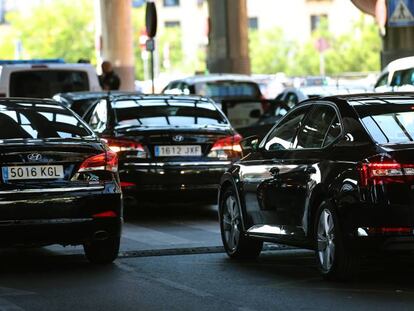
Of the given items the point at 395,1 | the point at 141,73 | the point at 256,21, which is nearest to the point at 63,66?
the point at 395,1

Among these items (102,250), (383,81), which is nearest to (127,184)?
(102,250)

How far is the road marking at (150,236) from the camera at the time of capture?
12852 millimetres

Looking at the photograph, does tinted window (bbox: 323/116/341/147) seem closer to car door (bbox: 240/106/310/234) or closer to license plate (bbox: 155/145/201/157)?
car door (bbox: 240/106/310/234)

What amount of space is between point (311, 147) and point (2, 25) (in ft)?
421

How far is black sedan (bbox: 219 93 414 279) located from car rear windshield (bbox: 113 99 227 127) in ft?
12.6

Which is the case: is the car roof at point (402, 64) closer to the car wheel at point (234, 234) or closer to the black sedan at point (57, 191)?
the car wheel at point (234, 234)

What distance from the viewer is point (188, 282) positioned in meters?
9.84

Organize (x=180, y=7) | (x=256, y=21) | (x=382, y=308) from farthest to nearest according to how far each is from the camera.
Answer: (x=180, y=7) → (x=256, y=21) → (x=382, y=308)

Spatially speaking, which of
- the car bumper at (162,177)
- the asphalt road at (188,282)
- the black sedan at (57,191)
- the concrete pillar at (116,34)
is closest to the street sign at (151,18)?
the car bumper at (162,177)

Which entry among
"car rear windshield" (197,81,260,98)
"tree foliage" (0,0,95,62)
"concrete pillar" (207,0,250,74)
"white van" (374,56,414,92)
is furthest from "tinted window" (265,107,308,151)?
"tree foliage" (0,0,95,62)

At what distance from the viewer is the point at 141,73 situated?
110m

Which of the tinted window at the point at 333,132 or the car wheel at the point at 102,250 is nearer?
the tinted window at the point at 333,132

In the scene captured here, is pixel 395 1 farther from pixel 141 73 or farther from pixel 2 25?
pixel 2 25

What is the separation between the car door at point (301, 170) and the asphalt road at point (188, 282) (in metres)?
0.44
